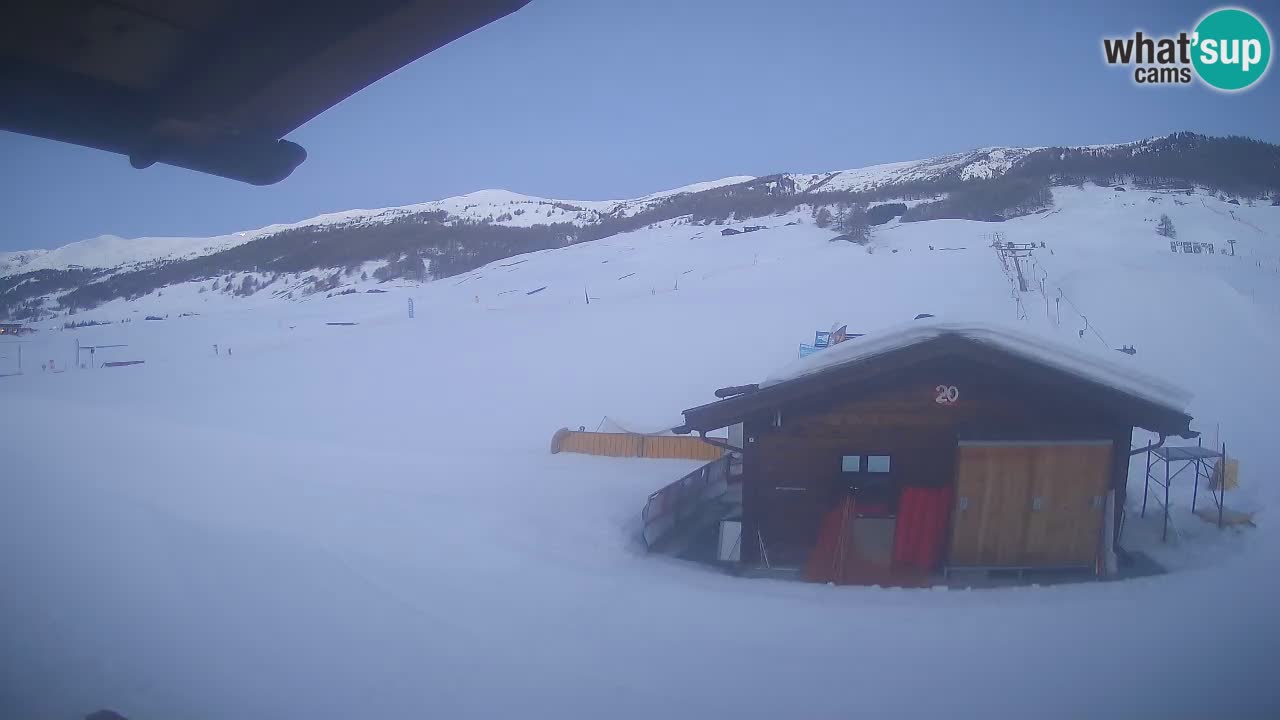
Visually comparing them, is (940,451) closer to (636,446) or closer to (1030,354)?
(1030,354)

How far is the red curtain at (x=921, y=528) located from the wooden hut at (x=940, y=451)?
0.05 feet

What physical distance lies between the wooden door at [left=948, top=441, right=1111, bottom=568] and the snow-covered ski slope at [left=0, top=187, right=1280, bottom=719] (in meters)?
1.06

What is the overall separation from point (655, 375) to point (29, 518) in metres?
17.4

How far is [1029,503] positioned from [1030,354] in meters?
1.96

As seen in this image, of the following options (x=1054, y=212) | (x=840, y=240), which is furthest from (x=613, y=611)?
(x=1054, y=212)

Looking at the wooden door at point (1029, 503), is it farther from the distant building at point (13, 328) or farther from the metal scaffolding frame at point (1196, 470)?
the distant building at point (13, 328)

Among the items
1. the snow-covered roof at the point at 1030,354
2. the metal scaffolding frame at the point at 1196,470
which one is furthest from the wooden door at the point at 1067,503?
the metal scaffolding frame at the point at 1196,470

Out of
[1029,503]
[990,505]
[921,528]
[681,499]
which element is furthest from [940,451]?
[681,499]

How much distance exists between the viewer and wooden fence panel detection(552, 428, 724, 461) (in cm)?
1652

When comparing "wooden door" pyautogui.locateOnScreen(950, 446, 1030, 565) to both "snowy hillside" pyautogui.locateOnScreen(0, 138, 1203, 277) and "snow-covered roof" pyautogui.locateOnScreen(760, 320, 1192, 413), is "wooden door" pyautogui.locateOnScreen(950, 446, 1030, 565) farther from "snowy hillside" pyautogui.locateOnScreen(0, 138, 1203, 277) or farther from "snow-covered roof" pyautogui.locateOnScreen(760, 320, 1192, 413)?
"snowy hillside" pyautogui.locateOnScreen(0, 138, 1203, 277)

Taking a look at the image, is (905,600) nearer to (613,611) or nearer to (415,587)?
(613,611)

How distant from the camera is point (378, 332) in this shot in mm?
33562

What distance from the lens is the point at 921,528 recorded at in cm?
927

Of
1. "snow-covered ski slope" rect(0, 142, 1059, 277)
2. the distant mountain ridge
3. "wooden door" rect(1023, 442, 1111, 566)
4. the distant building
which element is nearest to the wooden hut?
"wooden door" rect(1023, 442, 1111, 566)
